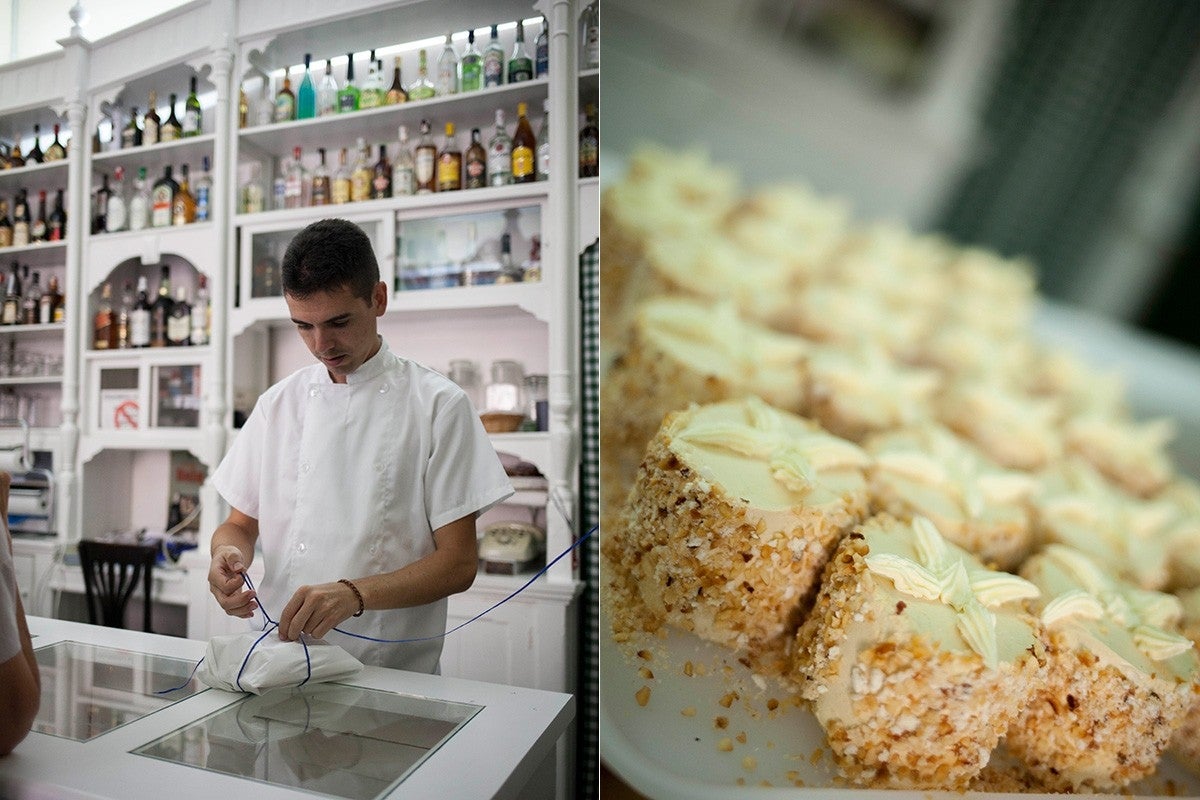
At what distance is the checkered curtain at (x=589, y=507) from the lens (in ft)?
4.09

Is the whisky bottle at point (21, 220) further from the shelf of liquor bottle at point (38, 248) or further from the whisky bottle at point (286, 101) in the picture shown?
the whisky bottle at point (286, 101)

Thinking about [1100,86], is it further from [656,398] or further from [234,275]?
[234,275]

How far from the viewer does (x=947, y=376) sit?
100 centimetres

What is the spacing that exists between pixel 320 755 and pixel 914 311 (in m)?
1.16

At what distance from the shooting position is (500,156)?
127 centimetres

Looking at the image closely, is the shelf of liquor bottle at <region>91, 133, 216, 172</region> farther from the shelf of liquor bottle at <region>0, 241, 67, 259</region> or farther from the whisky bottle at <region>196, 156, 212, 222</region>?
the shelf of liquor bottle at <region>0, 241, 67, 259</region>

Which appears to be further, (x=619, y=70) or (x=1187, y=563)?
(x=619, y=70)

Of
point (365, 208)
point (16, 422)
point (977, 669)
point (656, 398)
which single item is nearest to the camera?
point (977, 669)

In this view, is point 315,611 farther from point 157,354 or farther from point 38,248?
point 38,248

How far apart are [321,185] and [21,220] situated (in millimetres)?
868

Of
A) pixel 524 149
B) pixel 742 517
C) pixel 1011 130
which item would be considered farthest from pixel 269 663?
pixel 1011 130

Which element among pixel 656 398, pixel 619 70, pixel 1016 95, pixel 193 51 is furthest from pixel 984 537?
pixel 193 51

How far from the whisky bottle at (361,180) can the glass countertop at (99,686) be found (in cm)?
97

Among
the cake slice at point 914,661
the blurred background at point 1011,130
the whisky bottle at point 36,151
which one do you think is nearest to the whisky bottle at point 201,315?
the whisky bottle at point 36,151
